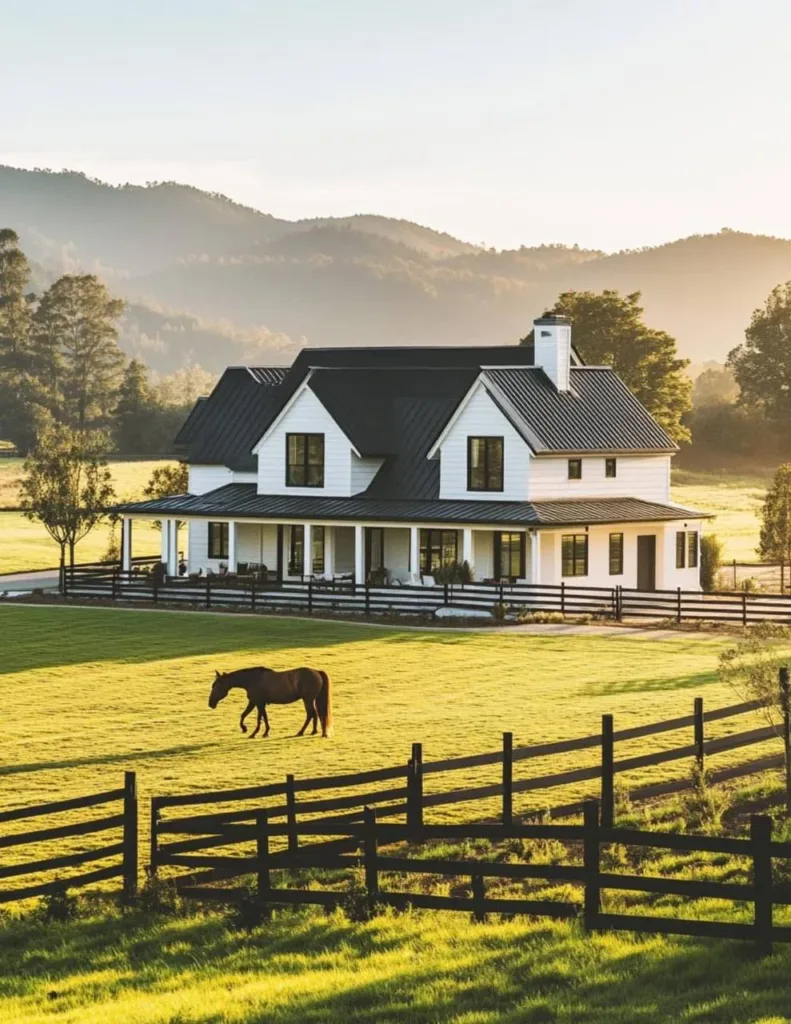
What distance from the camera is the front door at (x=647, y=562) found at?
56.2m

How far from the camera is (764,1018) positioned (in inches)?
515

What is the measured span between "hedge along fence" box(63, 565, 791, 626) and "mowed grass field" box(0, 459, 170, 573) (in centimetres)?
1513

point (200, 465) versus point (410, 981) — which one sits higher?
point (200, 465)

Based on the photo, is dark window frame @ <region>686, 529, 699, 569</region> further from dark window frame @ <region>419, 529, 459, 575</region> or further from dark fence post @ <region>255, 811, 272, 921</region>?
dark fence post @ <region>255, 811, 272, 921</region>

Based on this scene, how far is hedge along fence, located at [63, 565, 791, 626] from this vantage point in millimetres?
47625

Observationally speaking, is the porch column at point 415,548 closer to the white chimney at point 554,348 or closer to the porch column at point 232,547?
the porch column at point 232,547

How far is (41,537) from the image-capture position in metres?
80.2

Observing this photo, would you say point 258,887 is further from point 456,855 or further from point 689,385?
point 689,385

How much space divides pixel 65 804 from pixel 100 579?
38.6 meters

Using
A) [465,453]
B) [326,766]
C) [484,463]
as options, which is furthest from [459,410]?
[326,766]

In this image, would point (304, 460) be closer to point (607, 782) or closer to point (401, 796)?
point (607, 782)

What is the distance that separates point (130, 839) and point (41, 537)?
63.1 m

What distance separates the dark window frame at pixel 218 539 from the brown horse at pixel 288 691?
2992 centimetres

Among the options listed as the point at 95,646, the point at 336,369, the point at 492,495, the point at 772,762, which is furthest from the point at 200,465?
the point at 772,762
